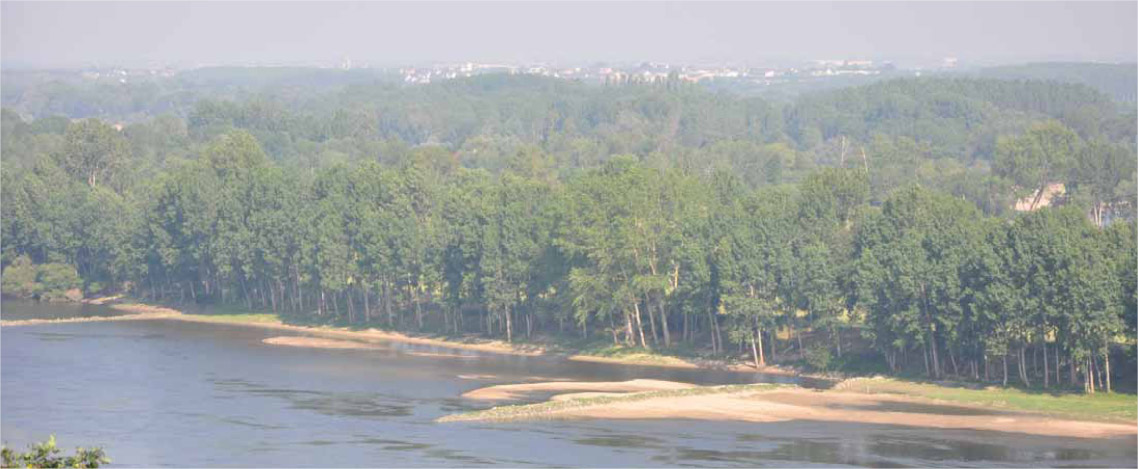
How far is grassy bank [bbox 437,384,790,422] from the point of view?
2803 inches

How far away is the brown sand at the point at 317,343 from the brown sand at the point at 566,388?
58.0 ft

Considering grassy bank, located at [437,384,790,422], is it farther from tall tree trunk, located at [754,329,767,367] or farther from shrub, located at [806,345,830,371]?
tall tree trunk, located at [754,329,767,367]

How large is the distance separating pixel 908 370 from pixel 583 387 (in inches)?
585

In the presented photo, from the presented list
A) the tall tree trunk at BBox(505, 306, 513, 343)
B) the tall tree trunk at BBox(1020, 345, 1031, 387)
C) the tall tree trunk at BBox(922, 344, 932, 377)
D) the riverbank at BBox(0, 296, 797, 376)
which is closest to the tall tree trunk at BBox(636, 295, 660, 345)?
the riverbank at BBox(0, 296, 797, 376)

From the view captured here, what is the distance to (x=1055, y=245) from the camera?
75062 mm

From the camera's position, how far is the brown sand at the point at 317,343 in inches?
3809

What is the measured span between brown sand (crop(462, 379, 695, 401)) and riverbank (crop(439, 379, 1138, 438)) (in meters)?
0.53

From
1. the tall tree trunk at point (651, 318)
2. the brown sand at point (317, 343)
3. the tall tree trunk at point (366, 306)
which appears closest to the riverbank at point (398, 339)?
the brown sand at point (317, 343)

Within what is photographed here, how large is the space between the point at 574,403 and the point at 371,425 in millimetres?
9239

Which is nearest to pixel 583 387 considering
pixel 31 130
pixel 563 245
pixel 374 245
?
pixel 563 245

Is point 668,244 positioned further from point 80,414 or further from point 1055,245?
point 80,414

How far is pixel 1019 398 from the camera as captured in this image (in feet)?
240

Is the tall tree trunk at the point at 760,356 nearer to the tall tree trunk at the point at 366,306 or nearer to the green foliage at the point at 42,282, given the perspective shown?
the tall tree trunk at the point at 366,306

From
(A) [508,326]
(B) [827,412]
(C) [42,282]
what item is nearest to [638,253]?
(A) [508,326]
